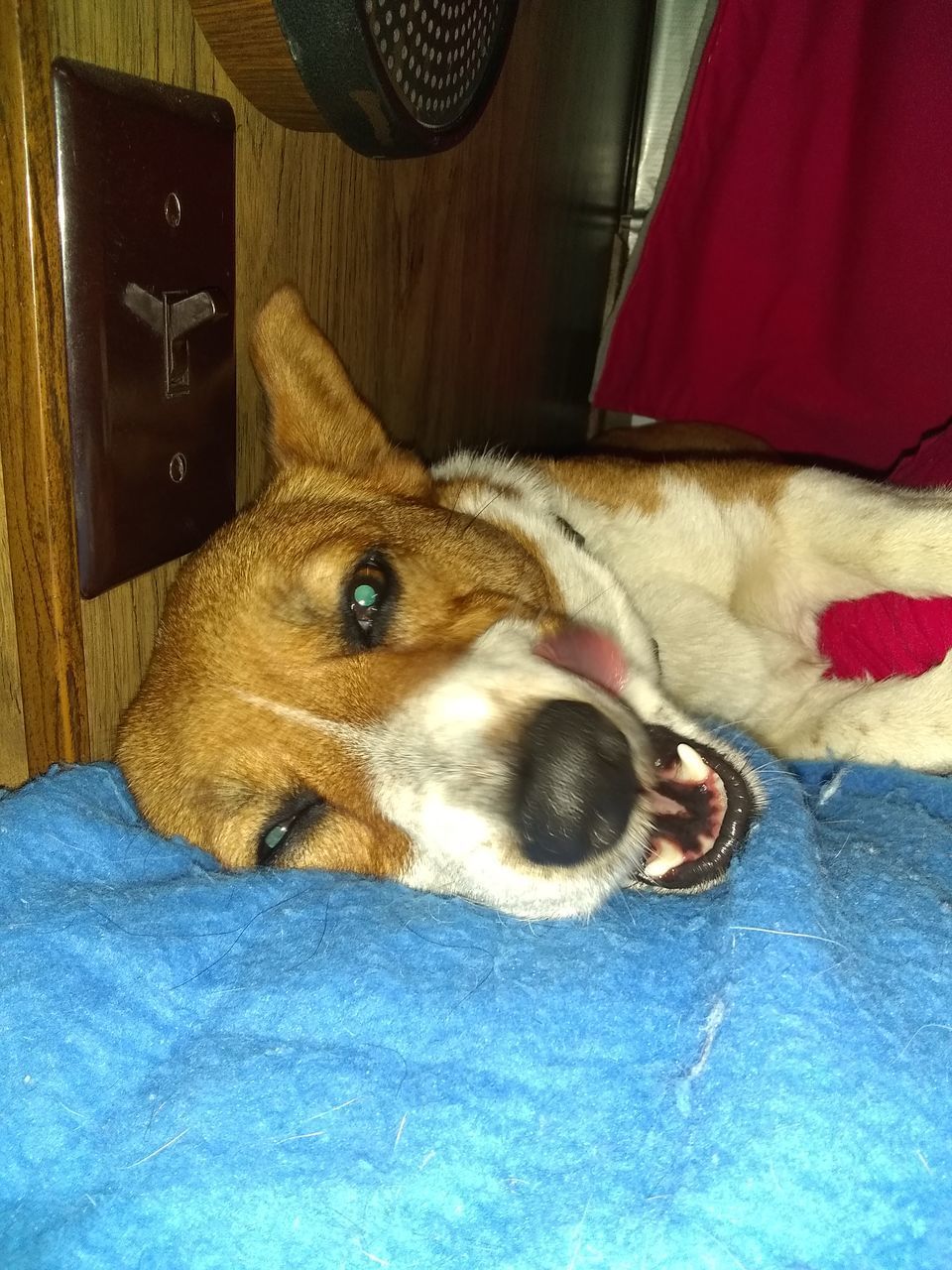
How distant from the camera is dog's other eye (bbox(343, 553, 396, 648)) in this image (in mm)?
1539

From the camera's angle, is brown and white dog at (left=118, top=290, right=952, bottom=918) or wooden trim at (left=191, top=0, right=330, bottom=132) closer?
brown and white dog at (left=118, top=290, right=952, bottom=918)

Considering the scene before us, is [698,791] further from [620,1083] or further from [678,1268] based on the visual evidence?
[678,1268]

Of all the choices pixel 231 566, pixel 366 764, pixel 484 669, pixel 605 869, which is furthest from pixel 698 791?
pixel 231 566

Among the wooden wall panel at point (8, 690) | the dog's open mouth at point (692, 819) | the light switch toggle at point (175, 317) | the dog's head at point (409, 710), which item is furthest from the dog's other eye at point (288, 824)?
the light switch toggle at point (175, 317)

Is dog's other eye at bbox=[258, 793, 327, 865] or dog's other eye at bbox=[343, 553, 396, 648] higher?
dog's other eye at bbox=[343, 553, 396, 648]

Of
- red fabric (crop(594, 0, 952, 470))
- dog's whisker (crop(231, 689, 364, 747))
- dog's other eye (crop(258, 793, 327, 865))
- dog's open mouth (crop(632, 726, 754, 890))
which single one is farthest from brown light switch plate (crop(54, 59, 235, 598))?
red fabric (crop(594, 0, 952, 470))

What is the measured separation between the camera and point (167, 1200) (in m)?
0.95

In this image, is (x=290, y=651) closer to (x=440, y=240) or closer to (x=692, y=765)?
(x=692, y=765)

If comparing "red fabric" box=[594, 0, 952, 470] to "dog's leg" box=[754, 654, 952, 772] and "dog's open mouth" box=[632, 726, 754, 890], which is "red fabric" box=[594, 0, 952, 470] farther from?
"dog's open mouth" box=[632, 726, 754, 890]

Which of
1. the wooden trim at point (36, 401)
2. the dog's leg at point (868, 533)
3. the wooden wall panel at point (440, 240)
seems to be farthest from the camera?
the dog's leg at point (868, 533)

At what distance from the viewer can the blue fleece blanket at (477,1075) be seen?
88 cm

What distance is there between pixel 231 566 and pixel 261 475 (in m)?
0.47

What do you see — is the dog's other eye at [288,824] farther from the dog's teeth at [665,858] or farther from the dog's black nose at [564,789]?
the dog's teeth at [665,858]

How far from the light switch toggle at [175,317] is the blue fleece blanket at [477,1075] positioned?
70cm
